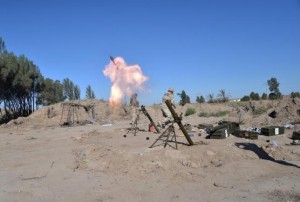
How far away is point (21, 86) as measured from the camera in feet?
137

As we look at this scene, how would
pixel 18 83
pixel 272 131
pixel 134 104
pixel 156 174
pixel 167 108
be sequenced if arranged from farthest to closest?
1. pixel 18 83
2. pixel 134 104
3. pixel 167 108
4. pixel 272 131
5. pixel 156 174

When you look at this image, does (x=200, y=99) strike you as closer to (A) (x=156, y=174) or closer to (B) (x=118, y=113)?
(B) (x=118, y=113)

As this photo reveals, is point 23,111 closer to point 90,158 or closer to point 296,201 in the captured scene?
point 90,158

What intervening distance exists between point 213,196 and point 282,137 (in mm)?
8800

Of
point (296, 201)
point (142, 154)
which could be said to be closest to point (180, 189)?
point (296, 201)

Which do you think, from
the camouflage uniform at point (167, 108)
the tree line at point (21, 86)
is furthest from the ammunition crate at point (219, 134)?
the tree line at point (21, 86)

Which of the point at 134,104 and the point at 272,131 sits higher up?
the point at 134,104

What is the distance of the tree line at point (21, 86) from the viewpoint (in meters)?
39.1

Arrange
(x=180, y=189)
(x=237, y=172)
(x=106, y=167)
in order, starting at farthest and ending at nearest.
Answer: (x=106, y=167) < (x=237, y=172) < (x=180, y=189)

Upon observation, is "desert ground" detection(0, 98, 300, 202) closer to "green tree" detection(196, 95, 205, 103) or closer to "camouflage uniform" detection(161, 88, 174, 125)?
"camouflage uniform" detection(161, 88, 174, 125)

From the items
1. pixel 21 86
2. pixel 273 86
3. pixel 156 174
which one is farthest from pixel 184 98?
pixel 156 174

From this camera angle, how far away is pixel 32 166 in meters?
10.4

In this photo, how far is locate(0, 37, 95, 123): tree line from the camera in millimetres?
39094

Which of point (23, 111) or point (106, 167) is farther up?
point (23, 111)
